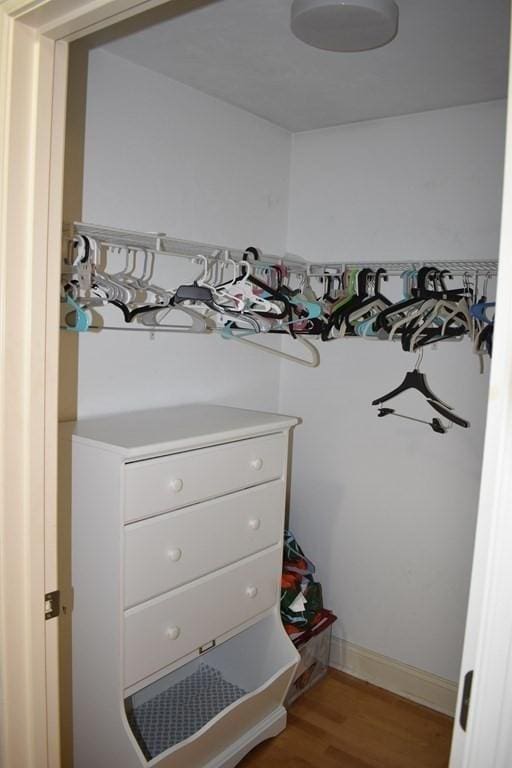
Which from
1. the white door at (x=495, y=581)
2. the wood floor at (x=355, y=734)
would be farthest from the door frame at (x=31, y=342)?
the wood floor at (x=355, y=734)

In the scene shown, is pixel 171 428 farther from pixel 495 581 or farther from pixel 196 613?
pixel 495 581

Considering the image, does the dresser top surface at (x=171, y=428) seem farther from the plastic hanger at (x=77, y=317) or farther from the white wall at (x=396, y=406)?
the white wall at (x=396, y=406)

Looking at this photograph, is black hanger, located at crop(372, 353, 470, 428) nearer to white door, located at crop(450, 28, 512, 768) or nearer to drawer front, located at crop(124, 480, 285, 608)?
drawer front, located at crop(124, 480, 285, 608)

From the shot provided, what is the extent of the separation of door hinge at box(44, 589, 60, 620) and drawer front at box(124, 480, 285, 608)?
511 mm

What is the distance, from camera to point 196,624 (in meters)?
2.03

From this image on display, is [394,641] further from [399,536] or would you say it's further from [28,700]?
[28,700]

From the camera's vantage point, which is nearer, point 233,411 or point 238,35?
point 238,35

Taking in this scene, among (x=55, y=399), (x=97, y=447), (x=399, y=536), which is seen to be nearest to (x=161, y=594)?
(x=97, y=447)

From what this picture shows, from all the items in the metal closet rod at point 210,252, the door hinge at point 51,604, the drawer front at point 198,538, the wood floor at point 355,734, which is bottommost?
the wood floor at point 355,734

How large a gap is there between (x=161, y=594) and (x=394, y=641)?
1.39m

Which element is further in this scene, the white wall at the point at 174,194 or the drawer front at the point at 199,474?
the white wall at the point at 174,194

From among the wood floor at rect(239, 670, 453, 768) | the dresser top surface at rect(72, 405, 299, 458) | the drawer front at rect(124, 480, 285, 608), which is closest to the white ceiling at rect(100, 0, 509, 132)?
the dresser top surface at rect(72, 405, 299, 458)

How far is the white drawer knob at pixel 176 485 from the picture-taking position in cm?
187

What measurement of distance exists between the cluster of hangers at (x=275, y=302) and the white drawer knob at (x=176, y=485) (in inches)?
20.9
